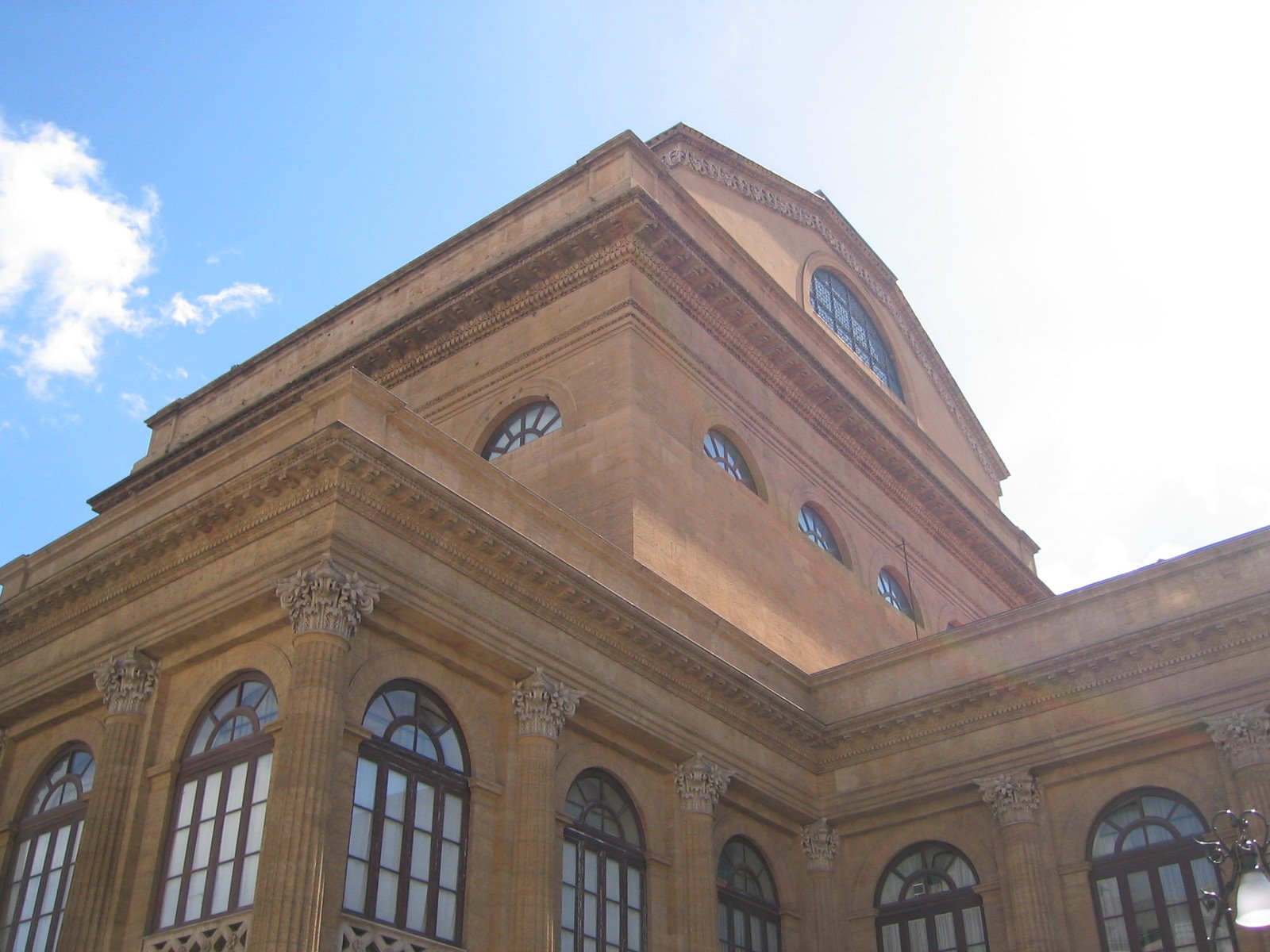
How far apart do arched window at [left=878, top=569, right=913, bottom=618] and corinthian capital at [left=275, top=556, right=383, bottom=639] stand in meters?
15.3

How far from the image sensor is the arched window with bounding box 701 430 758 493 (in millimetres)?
24109

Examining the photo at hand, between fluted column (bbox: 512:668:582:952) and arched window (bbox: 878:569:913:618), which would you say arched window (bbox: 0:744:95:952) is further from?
arched window (bbox: 878:569:913:618)

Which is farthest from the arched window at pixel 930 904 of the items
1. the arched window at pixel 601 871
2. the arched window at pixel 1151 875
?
the arched window at pixel 601 871

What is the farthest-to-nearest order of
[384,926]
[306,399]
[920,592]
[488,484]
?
1. [920,592]
2. [488,484]
3. [306,399]
4. [384,926]

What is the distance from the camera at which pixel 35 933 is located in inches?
628

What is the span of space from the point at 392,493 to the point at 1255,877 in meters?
9.64

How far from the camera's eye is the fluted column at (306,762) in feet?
42.4

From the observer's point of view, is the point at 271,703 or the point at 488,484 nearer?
the point at 271,703

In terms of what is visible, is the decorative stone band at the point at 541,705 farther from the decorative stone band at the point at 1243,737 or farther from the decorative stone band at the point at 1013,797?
the decorative stone band at the point at 1243,737

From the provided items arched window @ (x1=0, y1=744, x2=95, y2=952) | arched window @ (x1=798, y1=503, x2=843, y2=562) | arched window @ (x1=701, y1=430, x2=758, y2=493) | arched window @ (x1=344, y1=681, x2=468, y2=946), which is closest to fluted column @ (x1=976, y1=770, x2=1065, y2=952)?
arched window @ (x1=701, y1=430, x2=758, y2=493)

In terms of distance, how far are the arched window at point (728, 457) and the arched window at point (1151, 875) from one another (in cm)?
863

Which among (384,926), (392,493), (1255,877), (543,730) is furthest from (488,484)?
(1255,877)

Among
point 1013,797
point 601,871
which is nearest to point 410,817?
point 601,871

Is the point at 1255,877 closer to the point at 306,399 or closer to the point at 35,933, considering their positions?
the point at 306,399
